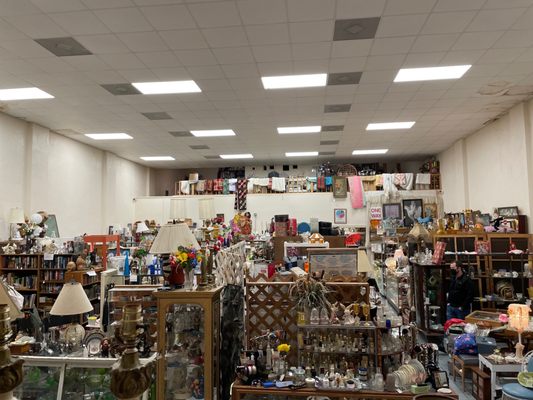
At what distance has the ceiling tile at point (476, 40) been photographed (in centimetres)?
483

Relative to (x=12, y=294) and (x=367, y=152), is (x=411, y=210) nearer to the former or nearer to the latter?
(x=367, y=152)

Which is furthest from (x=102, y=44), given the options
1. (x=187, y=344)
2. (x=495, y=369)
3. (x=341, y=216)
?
(x=341, y=216)

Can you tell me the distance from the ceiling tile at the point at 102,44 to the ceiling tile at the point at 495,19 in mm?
4290

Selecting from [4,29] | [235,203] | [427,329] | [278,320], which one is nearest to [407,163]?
[235,203]

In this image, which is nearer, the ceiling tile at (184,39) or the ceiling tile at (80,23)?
the ceiling tile at (80,23)

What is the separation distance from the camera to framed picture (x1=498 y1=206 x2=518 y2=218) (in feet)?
25.6

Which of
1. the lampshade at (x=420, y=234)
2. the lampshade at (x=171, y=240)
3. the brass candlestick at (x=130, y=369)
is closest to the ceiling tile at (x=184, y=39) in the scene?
the lampshade at (x=171, y=240)

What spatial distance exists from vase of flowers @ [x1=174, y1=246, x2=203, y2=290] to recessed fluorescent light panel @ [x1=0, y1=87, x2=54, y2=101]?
181 inches

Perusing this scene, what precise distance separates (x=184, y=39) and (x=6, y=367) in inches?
179

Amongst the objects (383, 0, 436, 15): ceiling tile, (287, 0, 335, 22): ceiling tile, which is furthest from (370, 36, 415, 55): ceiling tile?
(287, 0, 335, 22): ceiling tile

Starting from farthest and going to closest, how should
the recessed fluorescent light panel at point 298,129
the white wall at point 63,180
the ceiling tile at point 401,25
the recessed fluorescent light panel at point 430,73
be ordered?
1. the recessed fluorescent light panel at point 298,129
2. the white wall at point 63,180
3. the recessed fluorescent light panel at point 430,73
4. the ceiling tile at point 401,25

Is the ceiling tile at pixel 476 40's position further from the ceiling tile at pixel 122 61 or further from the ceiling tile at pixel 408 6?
the ceiling tile at pixel 122 61

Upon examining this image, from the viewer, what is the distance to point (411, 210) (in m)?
12.3

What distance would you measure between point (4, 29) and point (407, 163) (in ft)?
41.6
